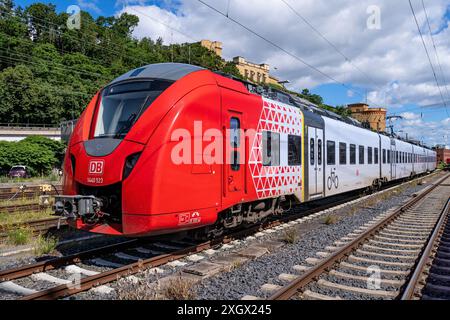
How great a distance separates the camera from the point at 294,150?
10148mm

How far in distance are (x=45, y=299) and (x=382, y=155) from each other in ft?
63.3

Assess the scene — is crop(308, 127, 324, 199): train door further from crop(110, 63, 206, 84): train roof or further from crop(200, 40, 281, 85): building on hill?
crop(200, 40, 281, 85): building on hill

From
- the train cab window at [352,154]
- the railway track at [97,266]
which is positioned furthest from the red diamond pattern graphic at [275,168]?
the train cab window at [352,154]

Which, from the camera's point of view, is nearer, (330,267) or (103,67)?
(330,267)

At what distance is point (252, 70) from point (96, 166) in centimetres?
11118

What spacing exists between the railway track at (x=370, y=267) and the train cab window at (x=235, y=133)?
2528mm

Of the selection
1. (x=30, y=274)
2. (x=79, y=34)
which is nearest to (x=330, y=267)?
(x=30, y=274)

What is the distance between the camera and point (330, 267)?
6445 mm

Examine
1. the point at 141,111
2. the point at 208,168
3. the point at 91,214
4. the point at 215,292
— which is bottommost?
the point at 215,292

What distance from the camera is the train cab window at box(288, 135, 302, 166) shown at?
32.5 feet

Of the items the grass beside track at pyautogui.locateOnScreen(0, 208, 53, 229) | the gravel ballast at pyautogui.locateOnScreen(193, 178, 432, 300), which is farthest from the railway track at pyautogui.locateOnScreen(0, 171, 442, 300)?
the grass beside track at pyautogui.locateOnScreen(0, 208, 53, 229)

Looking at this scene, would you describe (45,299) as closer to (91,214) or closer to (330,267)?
(91,214)

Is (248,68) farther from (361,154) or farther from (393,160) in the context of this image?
(361,154)
